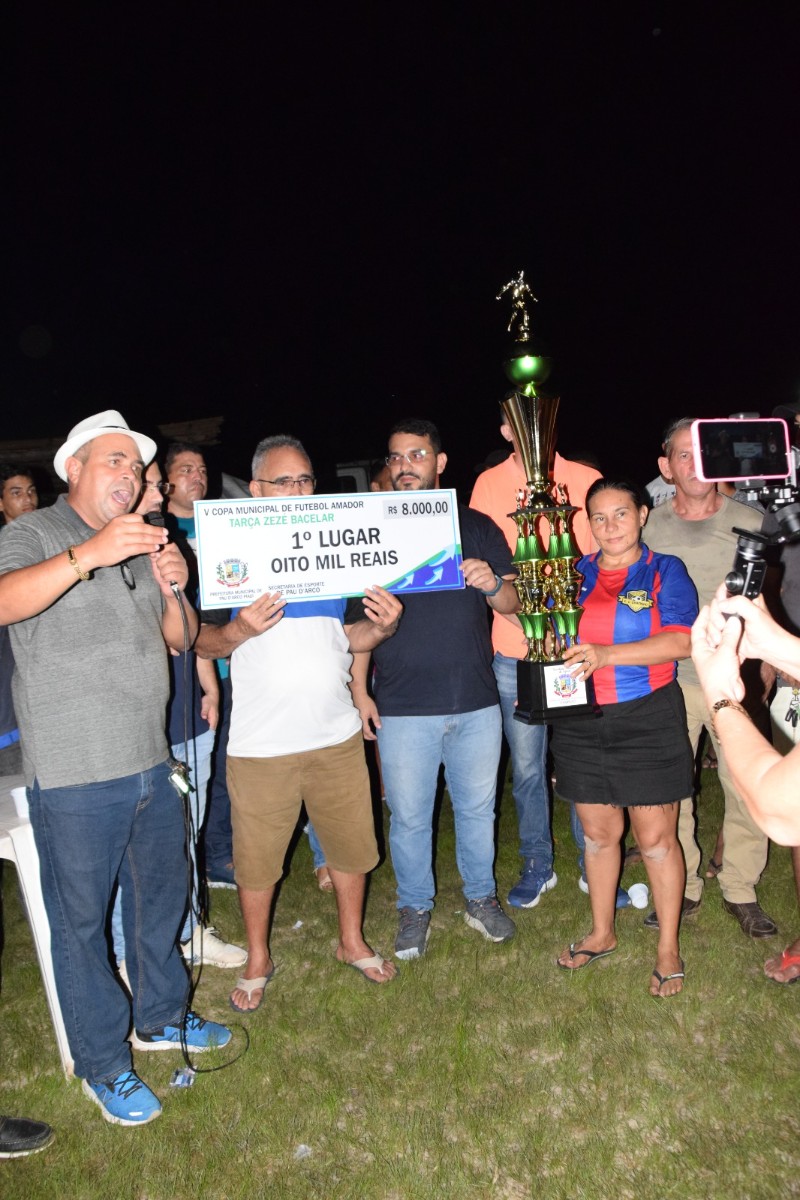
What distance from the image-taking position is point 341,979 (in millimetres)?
3695

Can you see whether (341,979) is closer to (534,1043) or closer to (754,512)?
(534,1043)

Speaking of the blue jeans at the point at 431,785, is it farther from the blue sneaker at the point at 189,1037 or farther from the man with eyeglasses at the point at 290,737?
the blue sneaker at the point at 189,1037

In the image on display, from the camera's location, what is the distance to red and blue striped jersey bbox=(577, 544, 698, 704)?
134 inches

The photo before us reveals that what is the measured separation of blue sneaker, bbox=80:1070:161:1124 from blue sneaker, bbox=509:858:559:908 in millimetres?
2093

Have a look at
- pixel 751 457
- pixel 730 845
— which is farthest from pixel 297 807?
pixel 751 457

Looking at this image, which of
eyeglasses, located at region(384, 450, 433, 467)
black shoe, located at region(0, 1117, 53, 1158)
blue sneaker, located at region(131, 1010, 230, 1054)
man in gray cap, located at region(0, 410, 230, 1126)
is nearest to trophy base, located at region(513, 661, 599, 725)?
eyeglasses, located at region(384, 450, 433, 467)

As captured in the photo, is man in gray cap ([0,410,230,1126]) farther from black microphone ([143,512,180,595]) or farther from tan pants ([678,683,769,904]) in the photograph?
tan pants ([678,683,769,904])

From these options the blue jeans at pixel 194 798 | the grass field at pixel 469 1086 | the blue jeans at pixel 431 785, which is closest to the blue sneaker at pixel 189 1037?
the grass field at pixel 469 1086

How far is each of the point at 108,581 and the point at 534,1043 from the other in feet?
8.30

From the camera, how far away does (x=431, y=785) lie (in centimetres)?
395

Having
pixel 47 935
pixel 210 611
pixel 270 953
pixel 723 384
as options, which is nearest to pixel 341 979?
pixel 270 953

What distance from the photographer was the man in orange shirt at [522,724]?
432cm

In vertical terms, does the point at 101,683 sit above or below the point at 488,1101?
above

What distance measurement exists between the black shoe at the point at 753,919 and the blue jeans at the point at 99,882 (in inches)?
111
